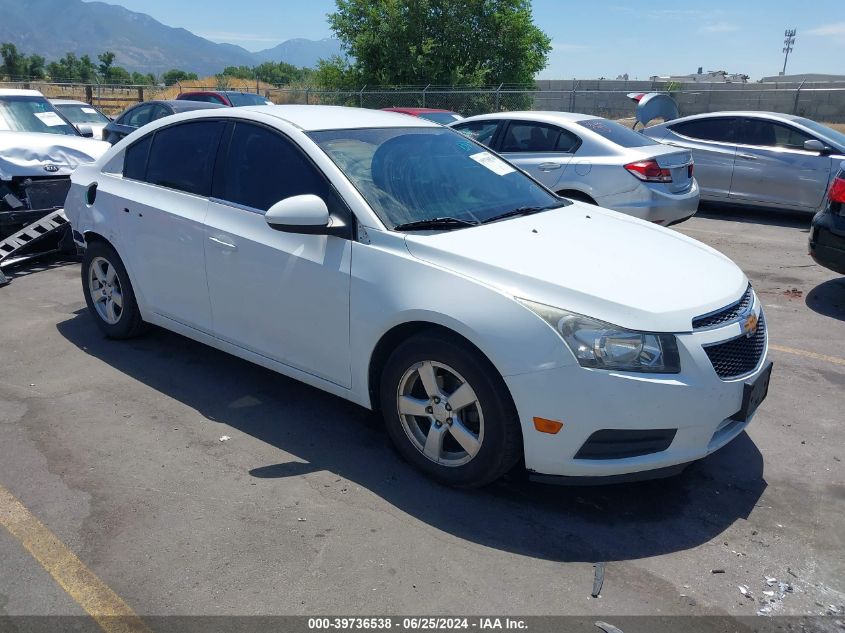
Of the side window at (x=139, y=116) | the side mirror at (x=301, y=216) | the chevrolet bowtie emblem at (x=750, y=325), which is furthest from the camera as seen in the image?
the side window at (x=139, y=116)

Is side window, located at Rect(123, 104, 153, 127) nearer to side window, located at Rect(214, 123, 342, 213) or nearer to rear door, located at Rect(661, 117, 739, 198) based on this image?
rear door, located at Rect(661, 117, 739, 198)

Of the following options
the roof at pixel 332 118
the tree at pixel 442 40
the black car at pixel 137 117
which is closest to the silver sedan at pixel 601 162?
the roof at pixel 332 118

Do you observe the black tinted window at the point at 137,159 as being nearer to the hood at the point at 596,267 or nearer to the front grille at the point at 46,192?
the hood at the point at 596,267

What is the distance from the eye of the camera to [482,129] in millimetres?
9477

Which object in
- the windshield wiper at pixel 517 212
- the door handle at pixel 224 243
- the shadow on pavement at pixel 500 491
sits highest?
the windshield wiper at pixel 517 212

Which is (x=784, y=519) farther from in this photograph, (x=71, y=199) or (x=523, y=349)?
(x=71, y=199)

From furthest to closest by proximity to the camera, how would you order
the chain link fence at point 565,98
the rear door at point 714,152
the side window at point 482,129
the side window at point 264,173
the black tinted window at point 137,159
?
the chain link fence at point 565,98
the rear door at point 714,152
the side window at point 482,129
the black tinted window at point 137,159
the side window at point 264,173

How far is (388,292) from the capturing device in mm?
3539

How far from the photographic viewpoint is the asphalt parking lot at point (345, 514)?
112 inches

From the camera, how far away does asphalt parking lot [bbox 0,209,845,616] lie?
9.34ft

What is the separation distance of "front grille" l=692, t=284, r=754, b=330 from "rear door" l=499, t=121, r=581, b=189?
5.13 meters

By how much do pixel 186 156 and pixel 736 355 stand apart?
3.58 meters

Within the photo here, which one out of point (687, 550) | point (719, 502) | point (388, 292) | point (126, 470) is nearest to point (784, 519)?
point (719, 502)

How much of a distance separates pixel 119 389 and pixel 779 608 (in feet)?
13.0
